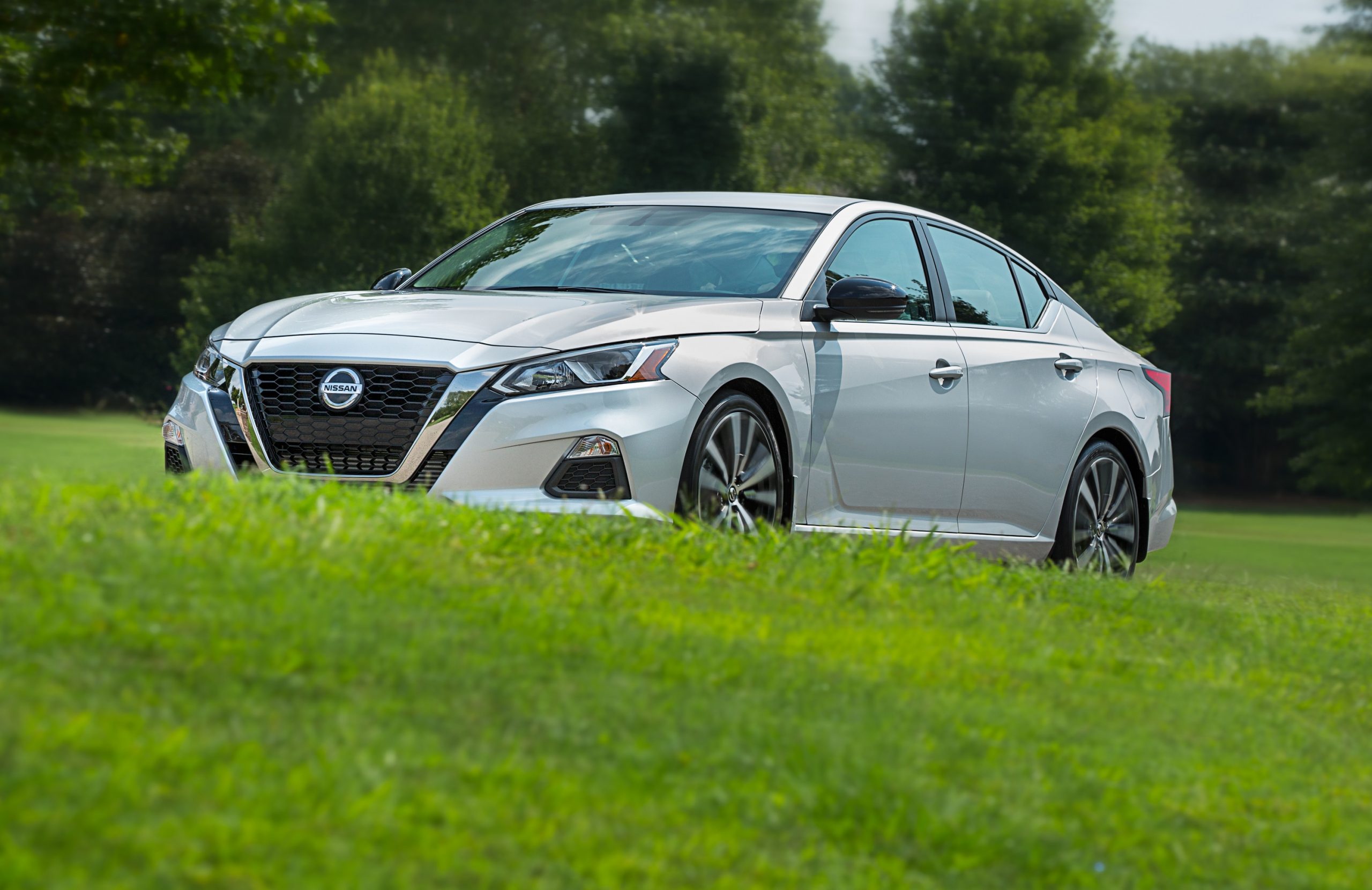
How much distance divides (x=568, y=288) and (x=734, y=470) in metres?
1.39

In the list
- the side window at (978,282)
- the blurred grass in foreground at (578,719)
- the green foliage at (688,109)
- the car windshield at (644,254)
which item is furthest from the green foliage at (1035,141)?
the blurred grass in foreground at (578,719)

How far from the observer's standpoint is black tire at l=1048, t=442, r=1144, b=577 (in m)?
8.58

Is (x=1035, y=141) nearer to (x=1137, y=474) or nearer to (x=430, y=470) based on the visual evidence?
(x=1137, y=474)

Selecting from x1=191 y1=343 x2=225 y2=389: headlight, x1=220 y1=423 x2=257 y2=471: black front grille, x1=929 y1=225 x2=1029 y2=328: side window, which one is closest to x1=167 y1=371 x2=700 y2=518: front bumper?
x1=220 y1=423 x2=257 y2=471: black front grille

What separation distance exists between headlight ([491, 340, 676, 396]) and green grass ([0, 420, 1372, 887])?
577mm

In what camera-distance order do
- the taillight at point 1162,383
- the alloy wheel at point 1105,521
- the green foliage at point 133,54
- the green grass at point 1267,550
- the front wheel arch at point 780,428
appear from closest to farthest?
the front wheel arch at point 780,428, the alloy wheel at point 1105,521, the taillight at point 1162,383, the green grass at point 1267,550, the green foliage at point 133,54

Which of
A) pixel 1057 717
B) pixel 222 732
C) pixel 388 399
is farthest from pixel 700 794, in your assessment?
pixel 388 399

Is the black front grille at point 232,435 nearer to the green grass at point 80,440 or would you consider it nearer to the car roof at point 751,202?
the car roof at point 751,202

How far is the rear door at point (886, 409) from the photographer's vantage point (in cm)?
719

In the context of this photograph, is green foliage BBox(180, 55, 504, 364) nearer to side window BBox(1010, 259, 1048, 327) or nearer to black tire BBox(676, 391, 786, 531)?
side window BBox(1010, 259, 1048, 327)

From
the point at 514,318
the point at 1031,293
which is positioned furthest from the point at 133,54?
the point at 514,318

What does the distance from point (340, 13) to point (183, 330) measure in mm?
15124

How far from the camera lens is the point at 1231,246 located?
57.7 meters

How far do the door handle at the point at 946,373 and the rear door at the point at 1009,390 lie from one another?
11cm
